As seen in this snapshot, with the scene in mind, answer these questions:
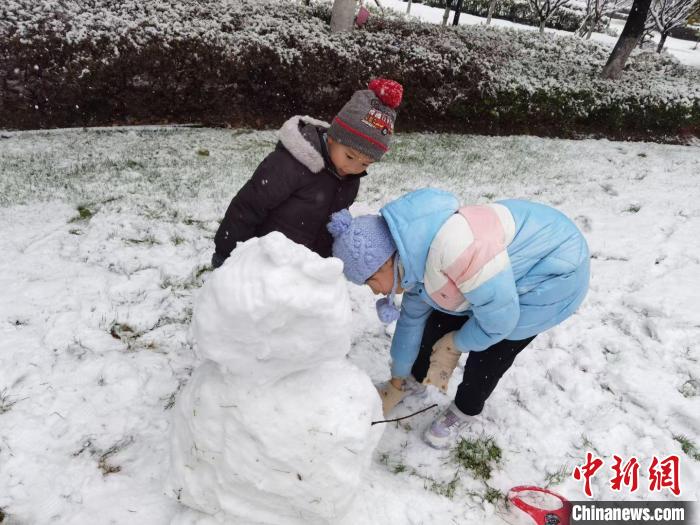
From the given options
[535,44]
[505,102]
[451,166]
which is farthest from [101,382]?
[535,44]

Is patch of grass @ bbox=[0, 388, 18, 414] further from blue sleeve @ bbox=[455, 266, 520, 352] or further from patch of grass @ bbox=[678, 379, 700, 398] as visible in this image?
patch of grass @ bbox=[678, 379, 700, 398]

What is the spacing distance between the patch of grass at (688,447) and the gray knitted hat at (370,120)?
2.17 m

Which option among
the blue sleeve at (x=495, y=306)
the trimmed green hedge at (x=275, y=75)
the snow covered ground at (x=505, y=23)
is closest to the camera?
the blue sleeve at (x=495, y=306)

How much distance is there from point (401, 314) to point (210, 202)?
2827 mm

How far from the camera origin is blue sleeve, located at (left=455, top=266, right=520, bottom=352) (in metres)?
1.67

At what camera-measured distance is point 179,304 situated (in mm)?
3115

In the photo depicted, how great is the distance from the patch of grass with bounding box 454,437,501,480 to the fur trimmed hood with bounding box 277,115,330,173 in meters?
1.56

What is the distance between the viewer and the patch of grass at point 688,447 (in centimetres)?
238

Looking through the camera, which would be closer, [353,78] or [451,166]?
[451,166]

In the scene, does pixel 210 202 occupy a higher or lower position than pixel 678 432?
lower

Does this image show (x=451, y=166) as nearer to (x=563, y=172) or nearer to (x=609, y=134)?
(x=563, y=172)

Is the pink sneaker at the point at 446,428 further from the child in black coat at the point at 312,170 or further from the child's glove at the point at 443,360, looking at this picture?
the child in black coat at the point at 312,170

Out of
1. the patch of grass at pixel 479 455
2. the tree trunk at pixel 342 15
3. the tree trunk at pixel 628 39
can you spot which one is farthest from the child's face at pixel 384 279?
the tree trunk at pixel 628 39

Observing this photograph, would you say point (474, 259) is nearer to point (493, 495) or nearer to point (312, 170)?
point (312, 170)
